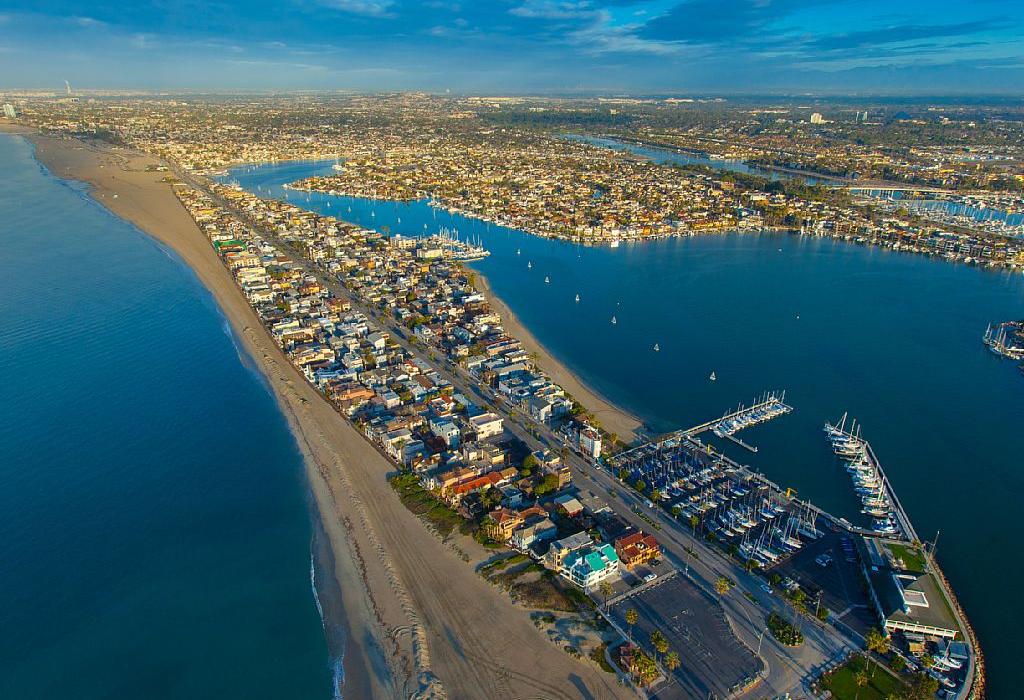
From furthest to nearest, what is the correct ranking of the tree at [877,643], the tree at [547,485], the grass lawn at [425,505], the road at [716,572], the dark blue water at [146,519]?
the tree at [547,485]
the grass lawn at [425,505]
the dark blue water at [146,519]
the tree at [877,643]
the road at [716,572]

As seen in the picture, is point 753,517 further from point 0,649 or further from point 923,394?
point 0,649

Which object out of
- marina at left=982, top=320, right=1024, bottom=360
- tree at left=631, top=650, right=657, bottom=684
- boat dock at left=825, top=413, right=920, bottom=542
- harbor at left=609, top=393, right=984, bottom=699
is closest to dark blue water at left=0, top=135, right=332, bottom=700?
tree at left=631, top=650, right=657, bottom=684

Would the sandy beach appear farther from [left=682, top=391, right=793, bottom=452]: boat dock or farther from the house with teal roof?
[left=682, top=391, right=793, bottom=452]: boat dock

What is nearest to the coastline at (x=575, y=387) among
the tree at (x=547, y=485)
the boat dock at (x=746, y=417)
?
the boat dock at (x=746, y=417)

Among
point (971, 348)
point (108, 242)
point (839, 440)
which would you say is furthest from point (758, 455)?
point (108, 242)

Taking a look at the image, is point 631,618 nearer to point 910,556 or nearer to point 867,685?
point 867,685

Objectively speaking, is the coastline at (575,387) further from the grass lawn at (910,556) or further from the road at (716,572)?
the grass lawn at (910,556)

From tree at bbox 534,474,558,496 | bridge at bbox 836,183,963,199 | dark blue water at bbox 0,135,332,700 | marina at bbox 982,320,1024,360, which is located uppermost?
bridge at bbox 836,183,963,199
